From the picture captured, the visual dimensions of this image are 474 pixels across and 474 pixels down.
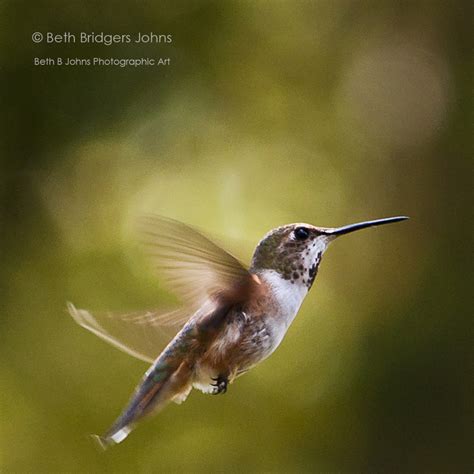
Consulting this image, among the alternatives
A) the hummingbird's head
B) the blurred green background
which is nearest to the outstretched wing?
the hummingbird's head

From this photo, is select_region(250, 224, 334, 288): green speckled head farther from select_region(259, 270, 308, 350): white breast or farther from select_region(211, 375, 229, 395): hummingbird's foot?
select_region(211, 375, 229, 395): hummingbird's foot

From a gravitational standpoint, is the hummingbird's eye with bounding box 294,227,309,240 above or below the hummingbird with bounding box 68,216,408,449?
above

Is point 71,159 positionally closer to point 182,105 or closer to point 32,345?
point 182,105

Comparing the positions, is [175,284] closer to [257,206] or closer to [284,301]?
[284,301]

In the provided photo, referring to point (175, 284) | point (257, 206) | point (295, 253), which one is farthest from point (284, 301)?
point (257, 206)

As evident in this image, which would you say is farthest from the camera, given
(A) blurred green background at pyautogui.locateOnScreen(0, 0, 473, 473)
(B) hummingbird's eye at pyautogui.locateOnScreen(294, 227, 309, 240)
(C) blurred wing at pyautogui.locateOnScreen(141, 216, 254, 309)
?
(A) blurred green background at pyautogui.locateOnScreen(0, 0, 473, 473)

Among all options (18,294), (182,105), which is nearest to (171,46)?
(182,105)

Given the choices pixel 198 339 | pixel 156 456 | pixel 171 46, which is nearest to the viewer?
Answer: pixel 198 339
